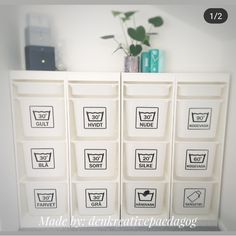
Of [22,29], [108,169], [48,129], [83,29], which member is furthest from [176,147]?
[22,29]

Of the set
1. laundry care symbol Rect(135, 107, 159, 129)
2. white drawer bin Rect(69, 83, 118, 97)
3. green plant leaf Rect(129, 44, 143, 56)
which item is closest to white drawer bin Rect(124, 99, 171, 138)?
laundry care symbol Rect(135, 107, 159, 129)

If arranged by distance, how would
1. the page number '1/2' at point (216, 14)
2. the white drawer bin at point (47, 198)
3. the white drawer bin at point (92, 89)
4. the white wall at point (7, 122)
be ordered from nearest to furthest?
1. the page number '1/2' at point (216, 14)
2. the white wall at point (7, 122)
3. the white drawer bin at point (92, 89)
4. the white drawer bin at point (47, 198)

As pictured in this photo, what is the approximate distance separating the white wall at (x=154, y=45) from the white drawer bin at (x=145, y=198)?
363 millimetres

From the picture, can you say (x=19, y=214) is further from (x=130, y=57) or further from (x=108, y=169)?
(x=130, y=57)

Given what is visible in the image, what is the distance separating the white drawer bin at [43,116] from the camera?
46.3 inches

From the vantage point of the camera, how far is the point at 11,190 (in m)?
1.23

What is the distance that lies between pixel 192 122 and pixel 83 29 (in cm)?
80

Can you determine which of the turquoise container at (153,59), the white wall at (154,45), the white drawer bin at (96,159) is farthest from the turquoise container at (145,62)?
the white drawer bin at (96,159)

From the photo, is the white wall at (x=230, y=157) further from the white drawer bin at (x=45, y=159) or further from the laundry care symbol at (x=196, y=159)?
the white drawer bin at (x=45, y=159)

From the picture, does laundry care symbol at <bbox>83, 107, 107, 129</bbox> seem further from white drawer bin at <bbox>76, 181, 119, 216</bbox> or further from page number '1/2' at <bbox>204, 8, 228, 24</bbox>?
page number '1/2' at <bbox>204, 8, 228, 24</bbox>

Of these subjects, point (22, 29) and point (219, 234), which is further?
point (22, 29)

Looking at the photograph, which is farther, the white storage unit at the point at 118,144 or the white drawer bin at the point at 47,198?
the white drawer bin at the point at 47,198

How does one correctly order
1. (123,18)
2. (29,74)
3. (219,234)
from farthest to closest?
(123,18) < (29,74) < (219,234)

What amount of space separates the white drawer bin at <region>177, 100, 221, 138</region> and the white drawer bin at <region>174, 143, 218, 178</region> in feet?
0.20
